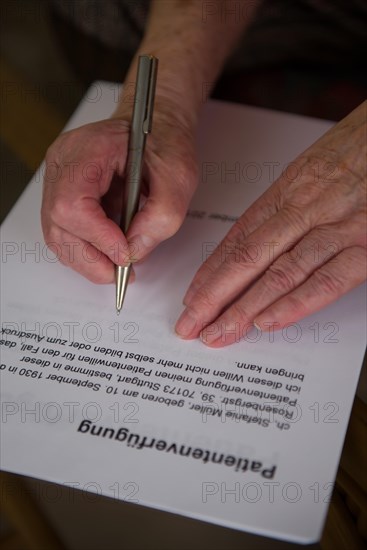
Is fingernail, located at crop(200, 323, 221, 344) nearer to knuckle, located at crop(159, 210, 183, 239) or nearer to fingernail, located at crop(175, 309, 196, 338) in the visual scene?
fingernail, located at crop(175, 309, 196, 338)

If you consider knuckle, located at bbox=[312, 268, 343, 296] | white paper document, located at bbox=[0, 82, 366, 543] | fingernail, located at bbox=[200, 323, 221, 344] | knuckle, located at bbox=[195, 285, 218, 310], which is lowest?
white paper document, located at bbox=[0, 82, 366, 543]

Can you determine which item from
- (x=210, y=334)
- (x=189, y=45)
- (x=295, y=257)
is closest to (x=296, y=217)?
(x=295, y=257)

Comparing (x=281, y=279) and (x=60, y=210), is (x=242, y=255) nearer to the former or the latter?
(x=281, y=279)

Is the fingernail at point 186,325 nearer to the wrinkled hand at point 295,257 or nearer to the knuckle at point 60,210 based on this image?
the wrinkled hand at point 295,257

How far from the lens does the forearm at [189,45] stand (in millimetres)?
936

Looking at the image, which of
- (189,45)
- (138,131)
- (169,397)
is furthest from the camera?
(189,45)

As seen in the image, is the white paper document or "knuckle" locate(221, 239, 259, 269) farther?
Result: "knuckle" locate(221, 239, 259, 269)

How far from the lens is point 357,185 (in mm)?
750

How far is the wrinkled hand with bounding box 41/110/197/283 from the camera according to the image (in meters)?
0.76

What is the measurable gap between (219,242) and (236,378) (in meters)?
0.21

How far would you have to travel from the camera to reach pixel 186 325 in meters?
0.73

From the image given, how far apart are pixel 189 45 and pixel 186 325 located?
448 millimetres

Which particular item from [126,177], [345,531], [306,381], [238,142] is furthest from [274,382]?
[238,142]

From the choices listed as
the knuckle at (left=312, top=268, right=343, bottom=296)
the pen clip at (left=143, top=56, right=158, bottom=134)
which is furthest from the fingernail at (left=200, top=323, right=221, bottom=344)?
the pen clip at (left=143, top=56, right=158, bottom=134)
